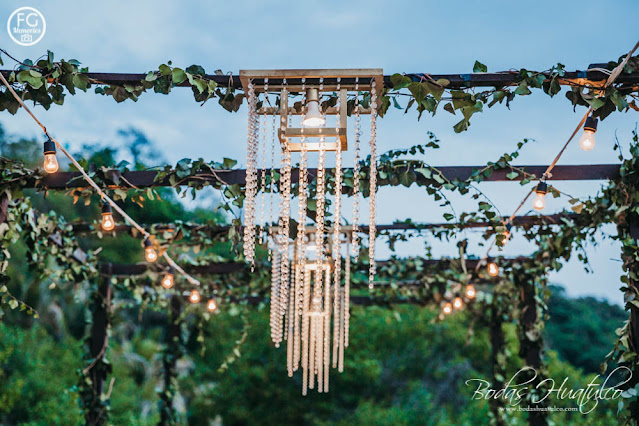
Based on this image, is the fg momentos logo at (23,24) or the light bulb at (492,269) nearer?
the light bulb at (492,269)

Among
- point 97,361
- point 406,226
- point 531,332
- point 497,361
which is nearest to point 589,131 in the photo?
point 406,226

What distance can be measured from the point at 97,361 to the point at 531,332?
410 centimetres

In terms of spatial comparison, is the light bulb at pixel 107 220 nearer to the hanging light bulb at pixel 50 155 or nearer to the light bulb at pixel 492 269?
the hanging light bulb at pixel 50 155

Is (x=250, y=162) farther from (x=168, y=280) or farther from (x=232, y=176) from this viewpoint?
(x=168, y=280)

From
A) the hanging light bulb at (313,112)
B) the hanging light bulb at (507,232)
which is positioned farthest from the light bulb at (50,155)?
the hanging light bulb at (507,232)

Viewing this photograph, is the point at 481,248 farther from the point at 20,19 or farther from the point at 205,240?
the point at 20,19

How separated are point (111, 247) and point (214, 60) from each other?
23.9 feet

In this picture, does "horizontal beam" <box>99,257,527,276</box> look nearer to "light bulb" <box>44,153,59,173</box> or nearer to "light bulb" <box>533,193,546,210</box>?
"light bulb" <box>533,193,546,210</box>

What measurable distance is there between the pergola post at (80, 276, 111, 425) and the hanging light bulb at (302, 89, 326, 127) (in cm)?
445

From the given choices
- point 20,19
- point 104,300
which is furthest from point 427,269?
point 20,19

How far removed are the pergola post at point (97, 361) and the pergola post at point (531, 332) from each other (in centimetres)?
392

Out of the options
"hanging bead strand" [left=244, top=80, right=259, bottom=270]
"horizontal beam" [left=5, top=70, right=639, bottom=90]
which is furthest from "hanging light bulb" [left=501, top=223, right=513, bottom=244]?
"hanging bead strand" [left=244, top=80, right=259, bottom=270]

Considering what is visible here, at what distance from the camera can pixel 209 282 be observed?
8070 mm

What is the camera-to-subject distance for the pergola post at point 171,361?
27.5ft
